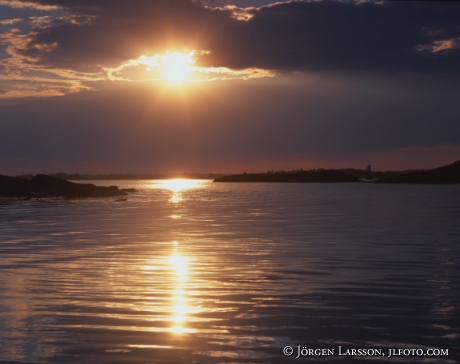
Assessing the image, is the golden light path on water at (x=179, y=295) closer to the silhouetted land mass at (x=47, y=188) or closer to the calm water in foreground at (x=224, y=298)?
the calm water in foreground at (x=224, y=298)

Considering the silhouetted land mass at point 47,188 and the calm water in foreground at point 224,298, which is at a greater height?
Answer: the silhouetted land mass at point 47,188

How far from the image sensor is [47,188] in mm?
106750

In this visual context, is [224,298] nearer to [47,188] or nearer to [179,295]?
[179,295]

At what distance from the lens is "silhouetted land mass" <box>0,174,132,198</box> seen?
10059 cm

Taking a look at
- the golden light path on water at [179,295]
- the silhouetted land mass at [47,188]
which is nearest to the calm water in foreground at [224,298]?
the golden light path on water at [179,295]

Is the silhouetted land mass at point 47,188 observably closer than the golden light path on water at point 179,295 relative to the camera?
No

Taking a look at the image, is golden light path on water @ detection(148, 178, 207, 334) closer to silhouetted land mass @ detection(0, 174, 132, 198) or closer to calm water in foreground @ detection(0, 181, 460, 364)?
calm water in foreground @ detection(0, 181, 460, 364)

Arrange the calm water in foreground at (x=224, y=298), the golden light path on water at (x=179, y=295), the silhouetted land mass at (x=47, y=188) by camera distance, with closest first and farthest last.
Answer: the calm water in foreground at (x=224, y=298) < the golden light path on water at (x=179, y=295) < the silhouetted land mass at (x=47, y=188)

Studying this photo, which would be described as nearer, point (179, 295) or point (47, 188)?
point (179, 295)

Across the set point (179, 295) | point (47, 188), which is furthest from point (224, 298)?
point (47, 188)

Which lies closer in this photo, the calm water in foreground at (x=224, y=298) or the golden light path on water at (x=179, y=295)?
the calm water in foreground at (x=224, y=298)

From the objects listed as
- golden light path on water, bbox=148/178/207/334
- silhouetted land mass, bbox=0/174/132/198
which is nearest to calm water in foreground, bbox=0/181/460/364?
golden light path on water, bbox=148/178/207/334

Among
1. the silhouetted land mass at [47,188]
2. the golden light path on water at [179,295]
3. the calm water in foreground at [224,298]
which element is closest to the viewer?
the calm water in foreground at [224,298]

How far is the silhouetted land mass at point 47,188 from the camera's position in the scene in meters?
101
